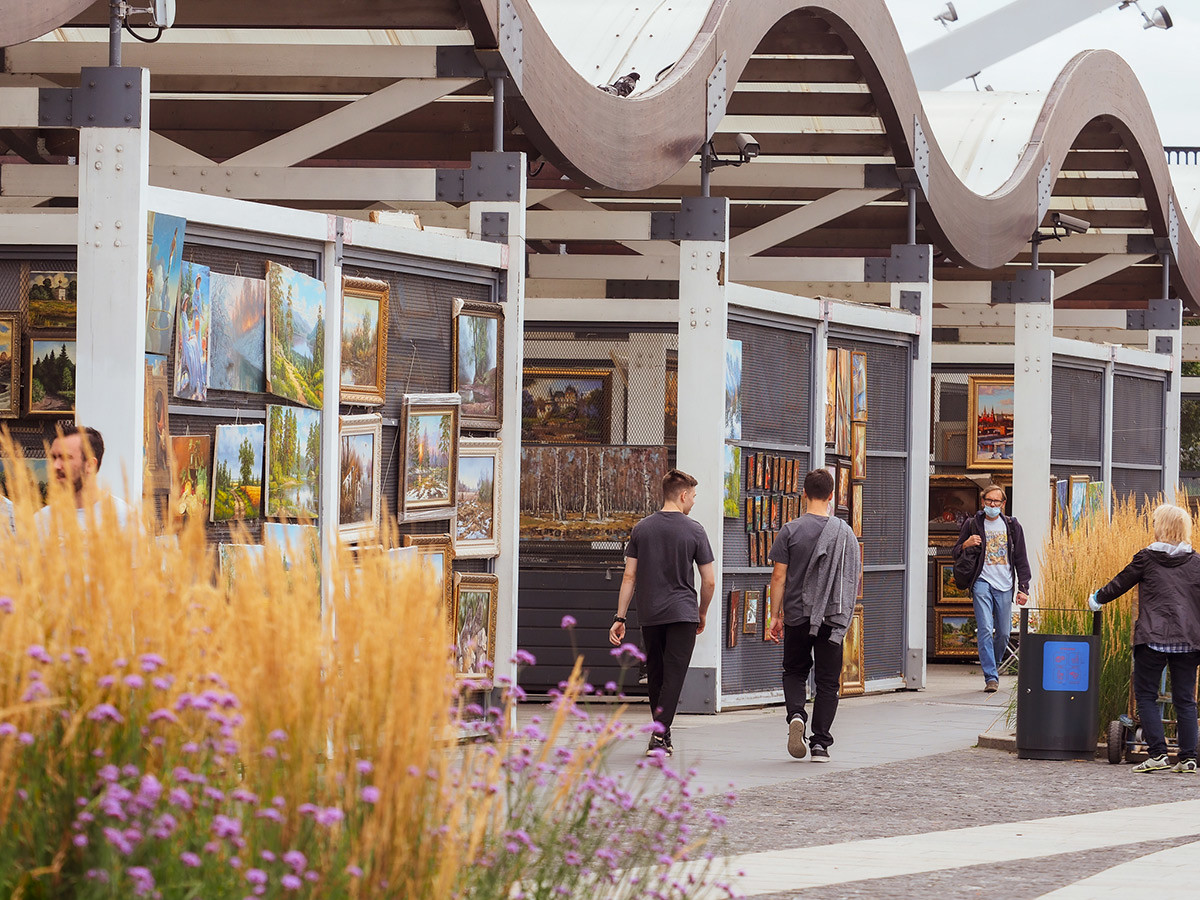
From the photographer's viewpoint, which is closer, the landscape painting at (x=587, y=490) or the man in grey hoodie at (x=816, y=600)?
the man in grey hoodie at (x=816, y=600)

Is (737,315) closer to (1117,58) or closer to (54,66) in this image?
(54,66)

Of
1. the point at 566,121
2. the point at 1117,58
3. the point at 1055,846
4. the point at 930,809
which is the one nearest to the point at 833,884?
the point at 1055,846

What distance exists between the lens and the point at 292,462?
32.8ft

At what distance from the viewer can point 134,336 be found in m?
8.57

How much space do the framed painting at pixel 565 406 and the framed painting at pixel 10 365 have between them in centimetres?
597

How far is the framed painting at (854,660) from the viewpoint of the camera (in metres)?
15.7

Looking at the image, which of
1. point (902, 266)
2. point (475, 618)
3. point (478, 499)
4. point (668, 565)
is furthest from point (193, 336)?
point (902, 266)

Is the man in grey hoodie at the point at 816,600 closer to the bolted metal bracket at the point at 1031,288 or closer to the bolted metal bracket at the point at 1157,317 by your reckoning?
the bolted metal bracket at the point at 1031,288

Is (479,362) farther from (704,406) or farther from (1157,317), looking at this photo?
(1157,317)

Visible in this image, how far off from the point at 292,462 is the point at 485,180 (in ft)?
8.49

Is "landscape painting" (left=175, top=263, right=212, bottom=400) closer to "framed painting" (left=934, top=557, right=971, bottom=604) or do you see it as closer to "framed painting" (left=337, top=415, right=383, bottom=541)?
"framed painting" (left=337, top=415, right=383, bottom=541)

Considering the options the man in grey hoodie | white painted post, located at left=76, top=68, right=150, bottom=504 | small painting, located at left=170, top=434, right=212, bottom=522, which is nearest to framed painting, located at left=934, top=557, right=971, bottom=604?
the man in grey hoodie

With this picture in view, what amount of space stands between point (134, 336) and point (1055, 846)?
4.66 m

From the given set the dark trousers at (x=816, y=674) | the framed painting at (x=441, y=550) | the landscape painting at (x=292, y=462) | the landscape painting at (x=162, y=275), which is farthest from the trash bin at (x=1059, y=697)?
the landscape painting at (x=162, y=275)
